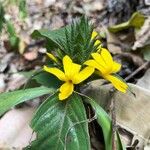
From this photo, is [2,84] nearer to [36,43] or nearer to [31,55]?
[31,55]

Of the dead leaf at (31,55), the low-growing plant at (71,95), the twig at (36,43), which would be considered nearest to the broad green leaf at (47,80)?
the low-growing plant at (71,95)

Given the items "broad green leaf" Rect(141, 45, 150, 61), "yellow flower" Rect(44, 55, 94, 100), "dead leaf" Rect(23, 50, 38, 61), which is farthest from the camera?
"dead leaf" Rect(23, 50, 38, 61)

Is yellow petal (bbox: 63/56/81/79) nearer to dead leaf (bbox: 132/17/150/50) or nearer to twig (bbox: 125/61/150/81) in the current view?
twig (bbox: 125/61/150/81)

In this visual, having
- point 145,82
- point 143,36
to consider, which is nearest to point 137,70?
point 145,82

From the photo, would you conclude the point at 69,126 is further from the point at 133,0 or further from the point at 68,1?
the point at 68,1

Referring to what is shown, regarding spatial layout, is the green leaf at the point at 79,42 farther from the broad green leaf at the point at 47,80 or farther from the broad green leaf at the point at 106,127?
the broad green leaf at the point at 106,127

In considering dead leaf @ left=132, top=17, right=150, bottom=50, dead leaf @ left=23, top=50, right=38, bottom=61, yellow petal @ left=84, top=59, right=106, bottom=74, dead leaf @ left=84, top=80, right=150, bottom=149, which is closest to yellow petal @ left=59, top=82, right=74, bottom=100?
yellow petal @ left=84, top=59, right=106, bottom=74
